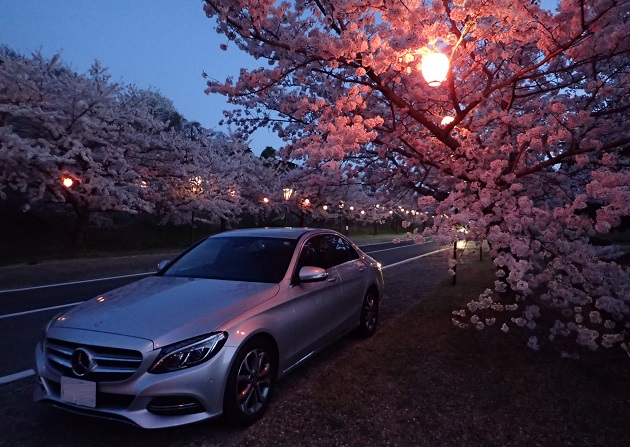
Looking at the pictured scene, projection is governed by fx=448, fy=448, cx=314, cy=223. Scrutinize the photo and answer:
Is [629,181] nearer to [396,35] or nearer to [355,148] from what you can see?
[355,148]

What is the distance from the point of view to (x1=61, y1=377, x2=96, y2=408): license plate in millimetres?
3104

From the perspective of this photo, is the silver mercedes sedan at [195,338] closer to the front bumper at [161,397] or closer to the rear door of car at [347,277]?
the front bumper at [161,397]

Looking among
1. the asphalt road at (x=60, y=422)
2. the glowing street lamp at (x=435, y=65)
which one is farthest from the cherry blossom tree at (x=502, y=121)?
the asphalt road at (x=60, y=422)

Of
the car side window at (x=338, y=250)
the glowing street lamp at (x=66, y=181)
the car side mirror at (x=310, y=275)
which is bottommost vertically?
the car side mirror at (x=310, y=275)

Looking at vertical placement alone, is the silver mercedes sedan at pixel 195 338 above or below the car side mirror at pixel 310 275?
below

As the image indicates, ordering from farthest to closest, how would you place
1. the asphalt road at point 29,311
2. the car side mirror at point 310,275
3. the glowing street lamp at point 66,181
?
the glowing street lamp at point 66,181, the asphalt road at point 29,311, the car side mirror at point 310,275

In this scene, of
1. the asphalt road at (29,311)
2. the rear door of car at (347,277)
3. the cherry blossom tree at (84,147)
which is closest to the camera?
the asphalt road at (29,311)

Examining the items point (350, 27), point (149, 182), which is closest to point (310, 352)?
point (350, 27)

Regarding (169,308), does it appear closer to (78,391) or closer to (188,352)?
(188,352)

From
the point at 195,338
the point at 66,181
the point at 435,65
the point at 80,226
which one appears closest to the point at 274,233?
the point at 195,338

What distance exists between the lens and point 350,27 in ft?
17.3

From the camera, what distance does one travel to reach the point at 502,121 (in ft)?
19.6

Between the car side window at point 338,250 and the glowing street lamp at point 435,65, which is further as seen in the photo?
the car side window at point 338,250

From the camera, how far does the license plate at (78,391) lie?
3.10m
